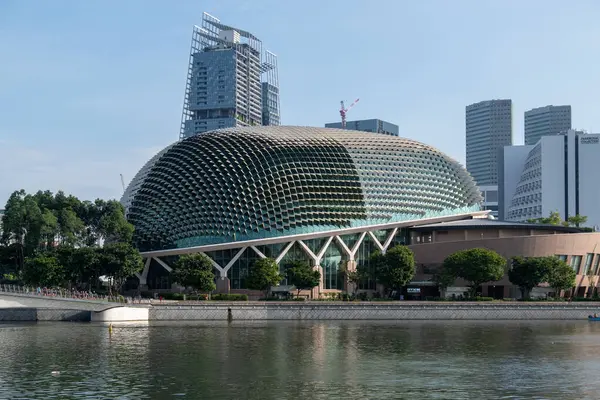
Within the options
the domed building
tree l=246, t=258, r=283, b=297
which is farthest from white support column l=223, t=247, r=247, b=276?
tree l=246, t=258, r=283, b=297

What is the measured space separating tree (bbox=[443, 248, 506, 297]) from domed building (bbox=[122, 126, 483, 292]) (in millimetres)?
18632

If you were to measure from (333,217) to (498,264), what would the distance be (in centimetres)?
2669

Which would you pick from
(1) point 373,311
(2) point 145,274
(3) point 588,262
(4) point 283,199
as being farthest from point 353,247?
(3) point 588,262

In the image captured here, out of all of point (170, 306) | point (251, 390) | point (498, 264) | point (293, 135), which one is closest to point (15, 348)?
point (251, 390)

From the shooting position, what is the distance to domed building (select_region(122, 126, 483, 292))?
136m

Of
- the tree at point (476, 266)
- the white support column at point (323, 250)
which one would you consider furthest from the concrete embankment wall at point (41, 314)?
the tree at point (476, 266)

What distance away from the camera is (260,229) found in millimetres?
135250

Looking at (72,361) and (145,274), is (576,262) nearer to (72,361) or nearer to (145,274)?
(145,274)

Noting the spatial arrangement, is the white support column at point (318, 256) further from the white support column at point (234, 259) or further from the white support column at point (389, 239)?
the white support column at point (389, 239)

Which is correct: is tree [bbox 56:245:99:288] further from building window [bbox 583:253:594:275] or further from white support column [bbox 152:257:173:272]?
building window [bbox 583:253:594:275]

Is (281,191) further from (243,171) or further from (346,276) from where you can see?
(346,276)

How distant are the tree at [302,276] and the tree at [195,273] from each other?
37.7ft

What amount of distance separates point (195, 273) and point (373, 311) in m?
24.6

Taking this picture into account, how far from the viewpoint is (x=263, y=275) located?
12412 cm
